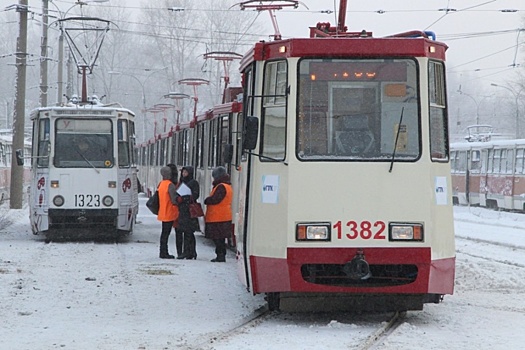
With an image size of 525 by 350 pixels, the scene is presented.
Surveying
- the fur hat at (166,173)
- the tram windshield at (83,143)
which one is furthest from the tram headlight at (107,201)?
the fur hat at (166,173)

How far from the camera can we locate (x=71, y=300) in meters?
11.8

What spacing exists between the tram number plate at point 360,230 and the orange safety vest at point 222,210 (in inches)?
243

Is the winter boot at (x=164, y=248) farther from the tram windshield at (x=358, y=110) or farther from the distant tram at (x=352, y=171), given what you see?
the tram windshield at (x=358, y=110)

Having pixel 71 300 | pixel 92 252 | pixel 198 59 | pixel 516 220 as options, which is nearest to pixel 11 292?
pixel 71 300

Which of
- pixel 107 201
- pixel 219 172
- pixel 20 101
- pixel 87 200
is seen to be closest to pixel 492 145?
pixel 20 101

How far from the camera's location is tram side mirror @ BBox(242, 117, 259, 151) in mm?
10242

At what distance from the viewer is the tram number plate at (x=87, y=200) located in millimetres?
19891

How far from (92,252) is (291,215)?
27.8 ft

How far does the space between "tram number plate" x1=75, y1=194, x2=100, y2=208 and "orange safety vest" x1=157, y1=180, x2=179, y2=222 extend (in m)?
3.54

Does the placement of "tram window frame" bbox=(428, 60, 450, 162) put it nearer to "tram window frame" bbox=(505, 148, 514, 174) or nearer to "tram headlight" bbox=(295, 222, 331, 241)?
"tram headlight" bbox=(295, 222, 331, 241)

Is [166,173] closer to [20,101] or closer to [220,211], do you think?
[220,211]

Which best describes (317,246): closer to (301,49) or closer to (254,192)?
(254,192)

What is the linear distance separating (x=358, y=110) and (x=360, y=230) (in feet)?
3.82

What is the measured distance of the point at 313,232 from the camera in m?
10.1
